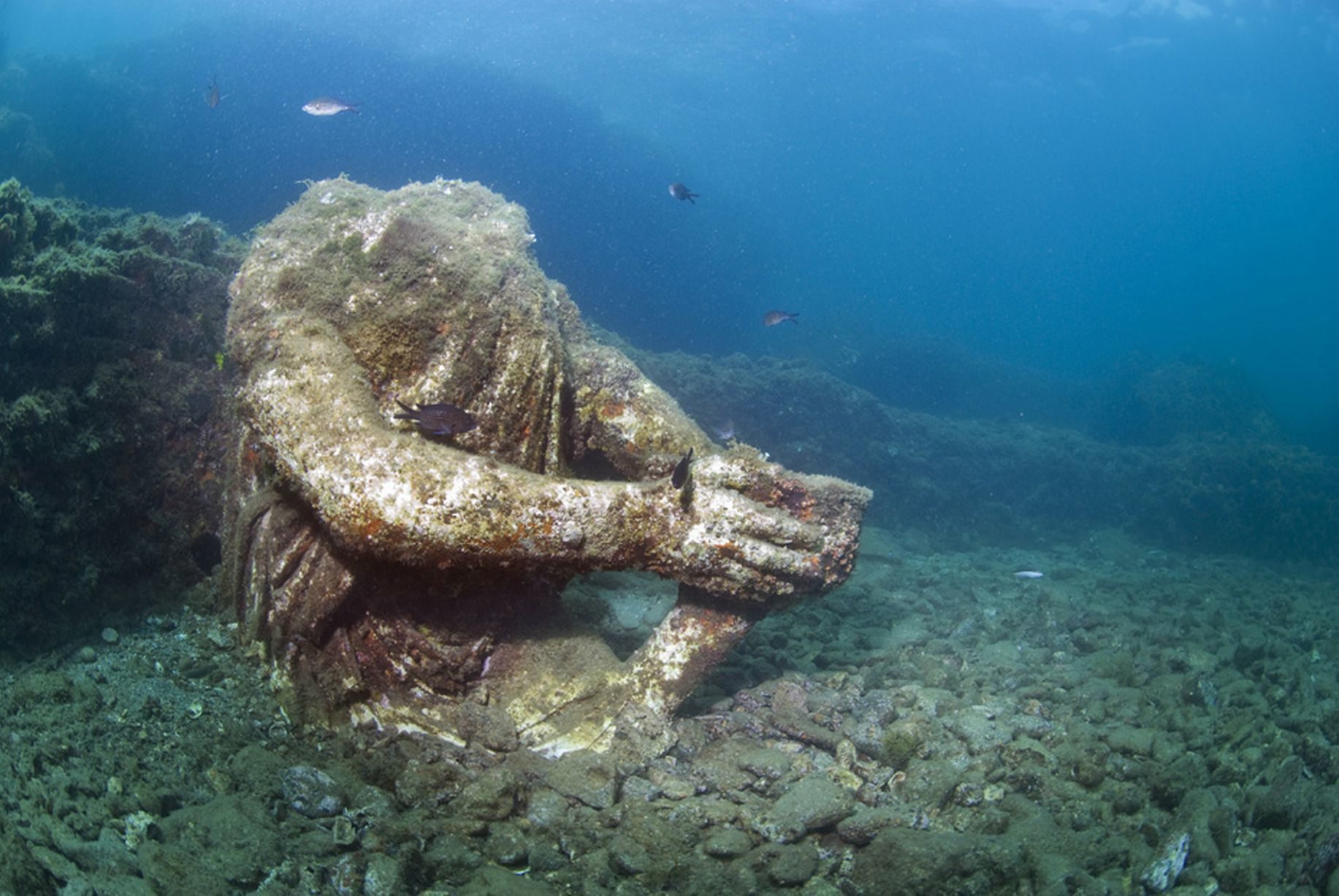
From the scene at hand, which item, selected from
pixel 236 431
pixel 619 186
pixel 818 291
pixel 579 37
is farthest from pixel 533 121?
pixel 236 431

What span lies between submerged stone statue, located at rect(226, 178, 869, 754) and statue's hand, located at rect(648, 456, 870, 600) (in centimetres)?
1

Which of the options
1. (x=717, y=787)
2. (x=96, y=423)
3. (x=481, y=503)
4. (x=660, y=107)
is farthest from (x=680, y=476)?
(x=660, y=107)

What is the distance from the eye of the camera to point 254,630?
3.58 m

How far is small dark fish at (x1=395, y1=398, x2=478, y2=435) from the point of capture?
143 inches

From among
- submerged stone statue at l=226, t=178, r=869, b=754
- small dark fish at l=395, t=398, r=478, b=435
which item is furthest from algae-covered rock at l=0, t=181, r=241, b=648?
small dark fish at l=395, t=398, r=478, b=435

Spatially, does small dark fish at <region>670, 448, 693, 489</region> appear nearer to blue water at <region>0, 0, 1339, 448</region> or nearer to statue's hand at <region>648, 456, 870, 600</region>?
statue's hand at <region>648, 456, 870, 600</region>

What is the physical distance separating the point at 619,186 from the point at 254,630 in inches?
1674

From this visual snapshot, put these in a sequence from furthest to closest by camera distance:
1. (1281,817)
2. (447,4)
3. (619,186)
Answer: (447,4), (619,186), (1281,817)

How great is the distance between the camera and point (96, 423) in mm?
3949

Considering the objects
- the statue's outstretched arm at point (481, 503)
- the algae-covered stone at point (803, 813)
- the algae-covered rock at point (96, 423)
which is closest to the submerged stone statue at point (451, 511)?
the statue's outstretched arm at point (481, 503)

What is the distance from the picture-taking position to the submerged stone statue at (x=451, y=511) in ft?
10.6

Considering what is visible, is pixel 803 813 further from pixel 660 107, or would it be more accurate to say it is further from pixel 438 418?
pixel 660 107

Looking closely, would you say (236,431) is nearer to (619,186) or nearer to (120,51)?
(619,186)

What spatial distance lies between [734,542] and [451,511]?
4.58ft
